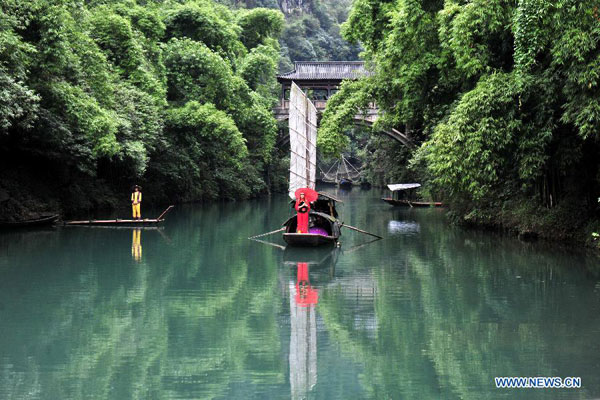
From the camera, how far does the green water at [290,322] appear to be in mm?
5438

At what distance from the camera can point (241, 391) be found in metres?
5.23

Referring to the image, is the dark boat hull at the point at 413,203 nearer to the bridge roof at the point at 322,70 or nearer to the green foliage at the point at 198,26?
the green foliage at the point at 198,26

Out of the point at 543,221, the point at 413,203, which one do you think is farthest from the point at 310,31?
the point at 543,221

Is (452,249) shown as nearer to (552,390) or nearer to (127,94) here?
(552,390)

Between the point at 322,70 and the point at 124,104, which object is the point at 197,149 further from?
the point at 322,70

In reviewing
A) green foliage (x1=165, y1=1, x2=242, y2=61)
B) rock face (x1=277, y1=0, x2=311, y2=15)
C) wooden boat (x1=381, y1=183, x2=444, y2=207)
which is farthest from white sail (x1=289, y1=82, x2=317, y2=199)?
rock face (x1=277, y1=0, x2=311, y2=15)

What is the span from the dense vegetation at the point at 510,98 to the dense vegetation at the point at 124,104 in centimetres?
760

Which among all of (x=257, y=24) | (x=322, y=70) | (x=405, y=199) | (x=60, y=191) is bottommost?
(x=60, y=191)

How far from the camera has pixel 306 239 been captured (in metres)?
13.5

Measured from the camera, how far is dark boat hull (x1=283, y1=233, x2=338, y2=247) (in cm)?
1337

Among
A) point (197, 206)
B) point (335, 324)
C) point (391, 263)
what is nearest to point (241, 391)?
point (335, 324)

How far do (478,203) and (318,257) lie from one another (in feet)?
18.1

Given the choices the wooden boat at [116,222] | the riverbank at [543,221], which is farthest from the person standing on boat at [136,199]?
the riverbank at [543,221]

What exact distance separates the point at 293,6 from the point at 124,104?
54.5m
